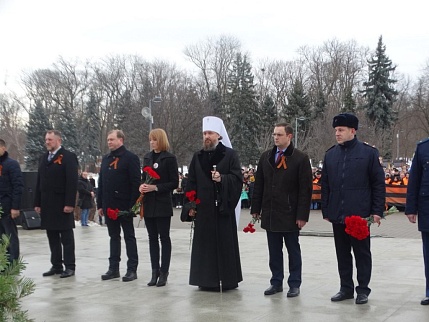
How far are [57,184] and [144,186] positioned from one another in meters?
1.53

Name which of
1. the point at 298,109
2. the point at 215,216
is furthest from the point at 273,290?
the point at 298,109

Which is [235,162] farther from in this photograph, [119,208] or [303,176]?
[119,208]

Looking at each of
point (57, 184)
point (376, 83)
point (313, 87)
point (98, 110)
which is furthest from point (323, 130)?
point (57, 184)

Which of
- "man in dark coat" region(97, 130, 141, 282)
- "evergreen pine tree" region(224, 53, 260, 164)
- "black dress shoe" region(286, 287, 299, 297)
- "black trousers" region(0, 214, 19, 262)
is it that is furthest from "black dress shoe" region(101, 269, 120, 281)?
"evergreen pine tree" region(224, 53, 260, 164)

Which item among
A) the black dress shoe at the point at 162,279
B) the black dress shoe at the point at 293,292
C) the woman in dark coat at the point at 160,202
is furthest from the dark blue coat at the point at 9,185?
the black dress shoe at the point at 293,292

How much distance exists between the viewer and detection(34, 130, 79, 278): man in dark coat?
880 cm

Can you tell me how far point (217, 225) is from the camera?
7.62 m

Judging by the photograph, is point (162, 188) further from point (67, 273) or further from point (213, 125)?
point (67, 273)

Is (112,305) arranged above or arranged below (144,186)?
below

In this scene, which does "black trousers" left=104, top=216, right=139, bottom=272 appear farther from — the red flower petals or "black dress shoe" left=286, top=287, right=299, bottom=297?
the red flower petals

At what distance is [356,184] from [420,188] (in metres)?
0.70

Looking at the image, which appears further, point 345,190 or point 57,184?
point 57,184

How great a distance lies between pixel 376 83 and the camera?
194 feet

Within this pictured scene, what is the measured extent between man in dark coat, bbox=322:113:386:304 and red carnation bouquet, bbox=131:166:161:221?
2190mm
